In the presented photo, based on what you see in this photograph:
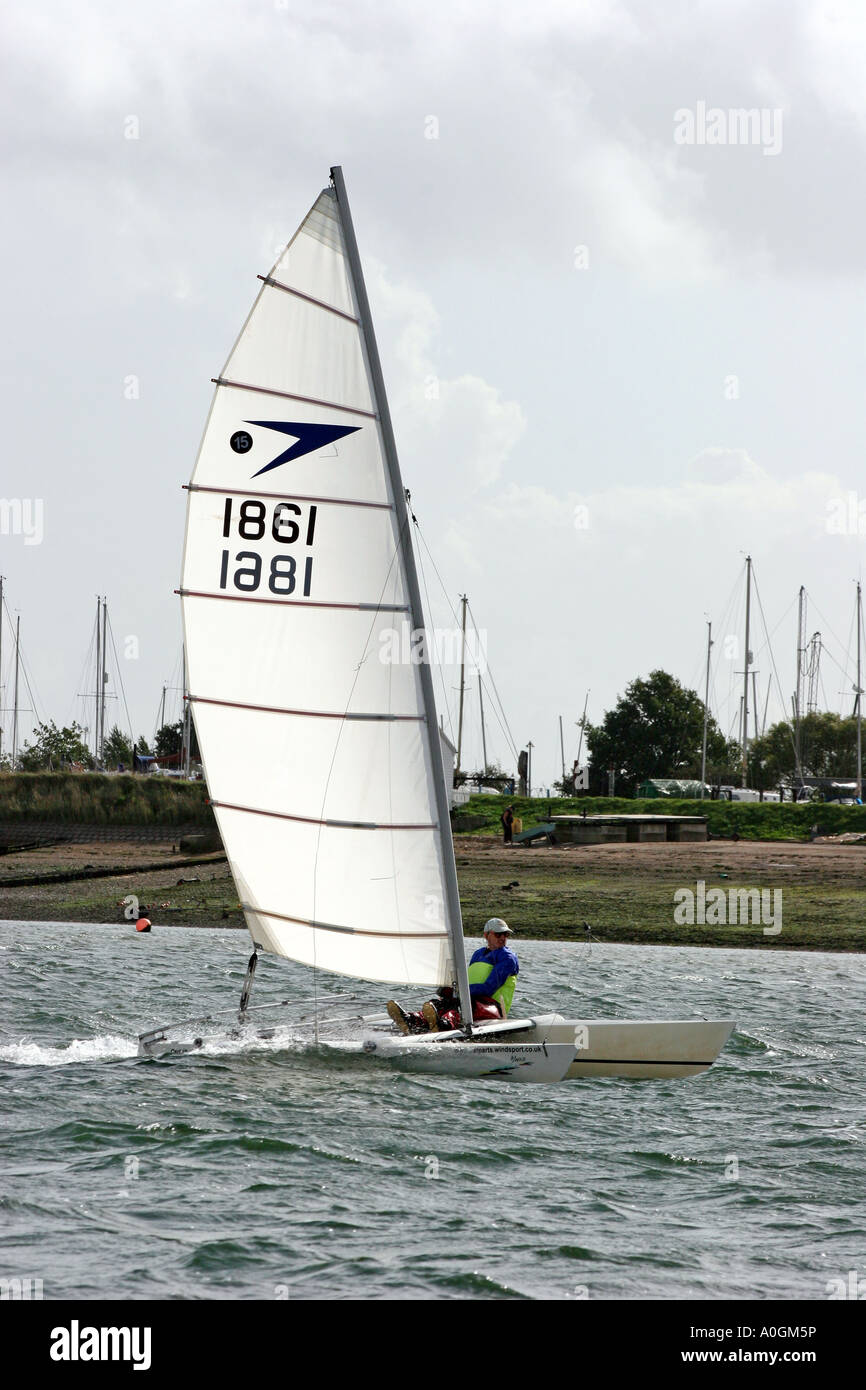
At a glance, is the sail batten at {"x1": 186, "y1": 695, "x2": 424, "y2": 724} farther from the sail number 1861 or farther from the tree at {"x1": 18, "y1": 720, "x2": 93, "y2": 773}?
the tree at {"x1": 18, "y1": 720, "x2": 93, "y2": 773}

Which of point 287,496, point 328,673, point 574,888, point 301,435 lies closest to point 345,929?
point 328,673

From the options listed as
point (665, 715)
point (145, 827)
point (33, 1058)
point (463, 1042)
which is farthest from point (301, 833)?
point (665, 715)

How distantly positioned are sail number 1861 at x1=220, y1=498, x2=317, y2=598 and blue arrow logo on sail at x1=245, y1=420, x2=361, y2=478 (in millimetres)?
408

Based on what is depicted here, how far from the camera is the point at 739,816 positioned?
1849 inches

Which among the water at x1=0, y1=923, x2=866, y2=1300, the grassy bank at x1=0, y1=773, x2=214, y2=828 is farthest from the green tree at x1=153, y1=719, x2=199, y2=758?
the water at x1=0, y1=923, x2=866, y2=1300

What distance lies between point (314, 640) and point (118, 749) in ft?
264

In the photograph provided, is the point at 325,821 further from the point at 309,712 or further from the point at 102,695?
the point at 102,695

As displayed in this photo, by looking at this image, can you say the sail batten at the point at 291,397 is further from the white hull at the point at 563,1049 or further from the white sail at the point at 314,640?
the white hull at the point at 563,1049

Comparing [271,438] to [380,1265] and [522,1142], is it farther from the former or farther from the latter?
[380,1265]

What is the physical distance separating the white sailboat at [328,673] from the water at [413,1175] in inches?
32.4

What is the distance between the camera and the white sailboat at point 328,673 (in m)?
14.0

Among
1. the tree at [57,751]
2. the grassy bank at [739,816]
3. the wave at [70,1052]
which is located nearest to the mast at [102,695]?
the tree at [57,751]

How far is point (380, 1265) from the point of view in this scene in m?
8.98
